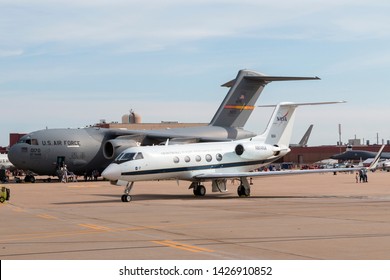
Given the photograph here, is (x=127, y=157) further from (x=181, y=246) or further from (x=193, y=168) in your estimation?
(x=181, y=246)

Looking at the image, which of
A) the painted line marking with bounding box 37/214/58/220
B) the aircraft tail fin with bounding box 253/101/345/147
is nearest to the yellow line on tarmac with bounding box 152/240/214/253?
the painted line marking with bounding box 37/214/58/220

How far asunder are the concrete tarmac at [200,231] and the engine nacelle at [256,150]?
660cm

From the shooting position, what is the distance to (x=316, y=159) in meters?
161

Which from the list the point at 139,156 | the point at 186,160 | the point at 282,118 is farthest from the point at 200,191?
the point at 282,118

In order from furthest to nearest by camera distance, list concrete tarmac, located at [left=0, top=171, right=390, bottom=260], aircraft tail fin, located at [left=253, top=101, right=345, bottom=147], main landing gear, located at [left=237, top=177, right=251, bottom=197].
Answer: aircraft tail fin, located at [left=253, top=101, right=345, bottom=147] < main landing gear, located at [left=237, top=177, right=251, bottom=197] < concrete tarmac, located at [left=0, top=171, right=390, bottom=260]

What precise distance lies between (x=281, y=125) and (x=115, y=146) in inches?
837

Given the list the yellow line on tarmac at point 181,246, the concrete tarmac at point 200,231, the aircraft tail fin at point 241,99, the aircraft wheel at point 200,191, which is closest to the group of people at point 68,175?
the aircraft tail fin at point 241,99

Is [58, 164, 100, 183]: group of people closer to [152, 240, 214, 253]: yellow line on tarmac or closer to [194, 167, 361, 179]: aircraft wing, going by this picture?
[194, 167, 361, 179]: aircraft wing

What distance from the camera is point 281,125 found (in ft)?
125

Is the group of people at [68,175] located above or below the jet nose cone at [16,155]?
below

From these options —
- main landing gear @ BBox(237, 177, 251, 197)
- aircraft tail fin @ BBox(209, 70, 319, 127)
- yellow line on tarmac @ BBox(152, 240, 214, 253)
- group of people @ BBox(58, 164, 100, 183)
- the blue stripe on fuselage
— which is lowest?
group of people @ BBox(58, 164, 100, 183)

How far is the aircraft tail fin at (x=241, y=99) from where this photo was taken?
58.4 meters

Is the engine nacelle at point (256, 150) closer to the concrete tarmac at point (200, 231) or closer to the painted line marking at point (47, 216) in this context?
the concrete tarmac at point (200, 231)

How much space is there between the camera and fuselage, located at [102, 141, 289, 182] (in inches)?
1235
